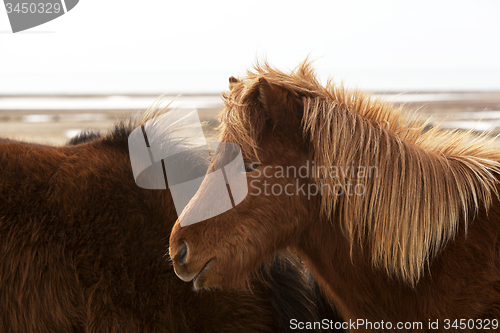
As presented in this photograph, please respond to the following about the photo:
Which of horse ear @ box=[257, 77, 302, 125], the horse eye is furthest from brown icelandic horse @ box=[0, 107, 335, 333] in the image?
horse ear @ box=[257, 77, 302, 125]

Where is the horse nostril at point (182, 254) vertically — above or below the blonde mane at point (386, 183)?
below

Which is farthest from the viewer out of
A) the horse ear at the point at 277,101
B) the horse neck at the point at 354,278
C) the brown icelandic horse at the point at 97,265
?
the brown icelandic horse at the point at 97,265

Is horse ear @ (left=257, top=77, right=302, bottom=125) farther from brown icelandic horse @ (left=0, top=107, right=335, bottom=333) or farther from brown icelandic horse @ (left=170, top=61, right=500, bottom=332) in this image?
brown icelandic horse @ (left=0, top=107, right=335, bottom=333)

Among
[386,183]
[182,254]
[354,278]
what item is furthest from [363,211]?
[182,254]

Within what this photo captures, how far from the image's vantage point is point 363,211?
→ 1.88 m

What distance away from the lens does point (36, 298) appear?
2111mm

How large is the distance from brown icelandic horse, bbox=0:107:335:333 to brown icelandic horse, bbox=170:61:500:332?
1.50 feet

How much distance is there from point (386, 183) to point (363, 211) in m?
0.17

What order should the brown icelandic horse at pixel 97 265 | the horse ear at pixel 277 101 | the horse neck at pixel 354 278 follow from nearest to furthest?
the horse ear at pixel 277 101 → the horse neck at pixel 354 278 → the brown icelandic horse at pixel 97 265

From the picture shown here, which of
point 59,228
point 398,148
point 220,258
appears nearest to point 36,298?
point 59,228

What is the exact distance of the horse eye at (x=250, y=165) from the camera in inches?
72.7

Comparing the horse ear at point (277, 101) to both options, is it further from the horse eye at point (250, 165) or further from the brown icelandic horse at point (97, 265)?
the brown icelandic horse at point (97, 265)

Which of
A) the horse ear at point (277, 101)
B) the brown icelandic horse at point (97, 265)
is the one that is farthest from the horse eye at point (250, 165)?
the brown icelandic horse at point (97, 265)

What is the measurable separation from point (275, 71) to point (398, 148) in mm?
733
